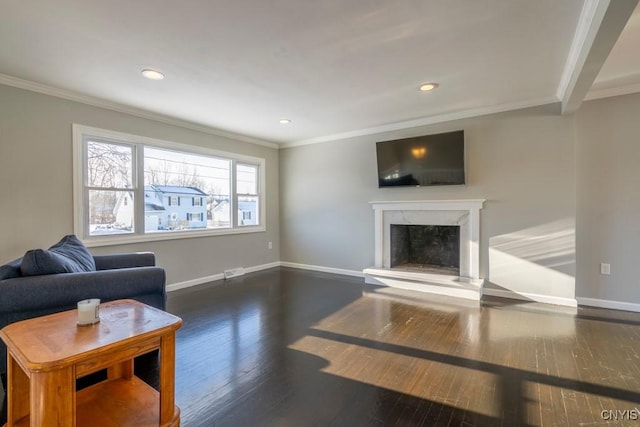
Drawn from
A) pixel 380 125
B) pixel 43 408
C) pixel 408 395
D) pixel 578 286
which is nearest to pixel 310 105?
pixel 380 125

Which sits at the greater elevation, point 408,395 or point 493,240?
point 493,240

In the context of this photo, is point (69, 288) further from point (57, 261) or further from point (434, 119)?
point (434, 119)

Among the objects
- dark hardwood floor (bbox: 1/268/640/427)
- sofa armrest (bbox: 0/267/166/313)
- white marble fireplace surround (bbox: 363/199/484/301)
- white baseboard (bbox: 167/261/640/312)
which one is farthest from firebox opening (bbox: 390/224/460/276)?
sofa armrest (bbox: 0/267/166/313)

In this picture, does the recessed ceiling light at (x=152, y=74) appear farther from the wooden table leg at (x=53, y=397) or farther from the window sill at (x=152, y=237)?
the wooden table leg at (x=53, y=397)

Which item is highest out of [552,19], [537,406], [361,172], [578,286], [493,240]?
[552,19]

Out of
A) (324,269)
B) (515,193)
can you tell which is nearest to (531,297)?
(515,193)

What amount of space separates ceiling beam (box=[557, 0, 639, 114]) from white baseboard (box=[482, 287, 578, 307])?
224cm

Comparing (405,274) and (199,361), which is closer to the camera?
(199,361)

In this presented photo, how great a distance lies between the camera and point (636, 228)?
326cm

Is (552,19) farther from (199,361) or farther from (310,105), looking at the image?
(199,361)

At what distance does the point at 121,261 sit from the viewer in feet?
9.88

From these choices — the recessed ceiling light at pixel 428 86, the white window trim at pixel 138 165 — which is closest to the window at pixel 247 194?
the white window trim at pixel 138 165

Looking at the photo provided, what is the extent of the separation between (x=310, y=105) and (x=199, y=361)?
9.78 feet

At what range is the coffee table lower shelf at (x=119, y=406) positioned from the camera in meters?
1.47
